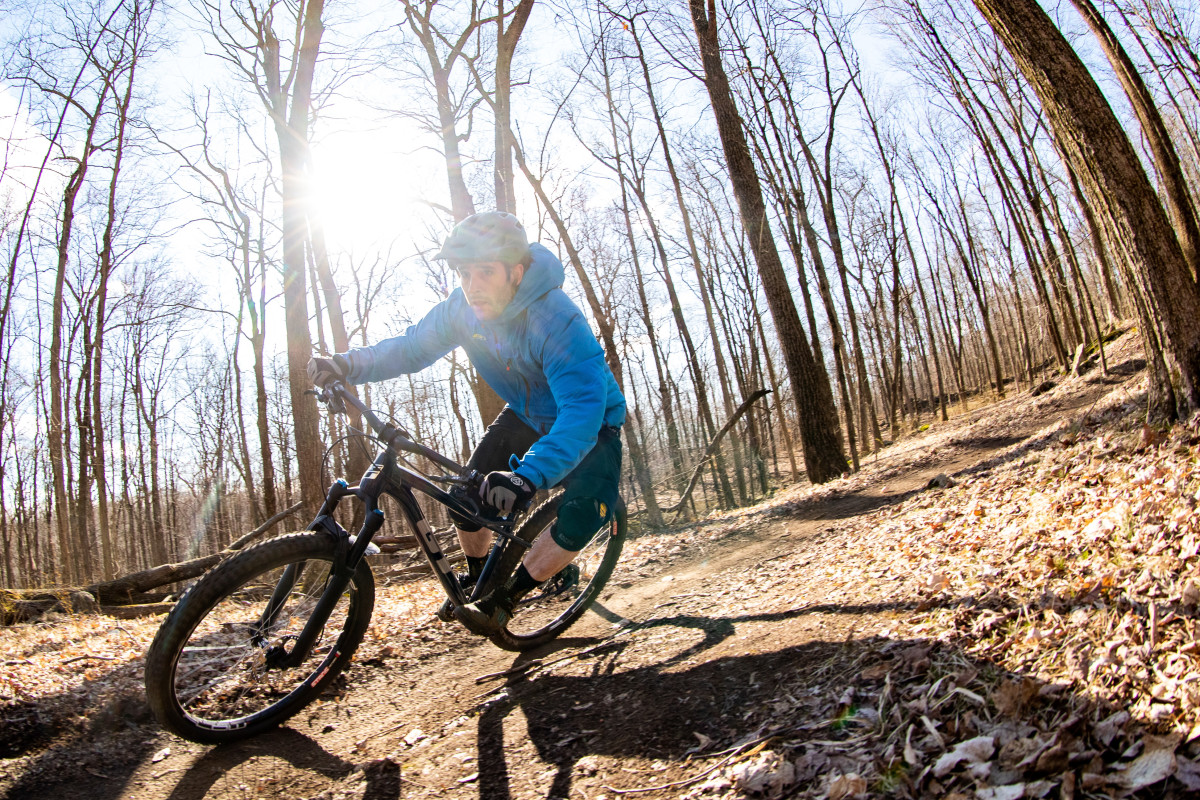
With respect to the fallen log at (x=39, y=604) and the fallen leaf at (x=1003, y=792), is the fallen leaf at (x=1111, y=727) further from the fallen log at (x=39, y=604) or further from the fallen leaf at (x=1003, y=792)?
the fallen log at (x=39, y=604)

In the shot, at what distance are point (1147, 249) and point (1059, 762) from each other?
3238 mm

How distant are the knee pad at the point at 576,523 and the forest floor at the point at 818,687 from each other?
62 cm

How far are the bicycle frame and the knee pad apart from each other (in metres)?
0.23

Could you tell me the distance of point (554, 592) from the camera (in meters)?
3.72

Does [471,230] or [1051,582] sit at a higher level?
[471,230]

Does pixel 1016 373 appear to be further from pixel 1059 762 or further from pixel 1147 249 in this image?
pixel 1059 762

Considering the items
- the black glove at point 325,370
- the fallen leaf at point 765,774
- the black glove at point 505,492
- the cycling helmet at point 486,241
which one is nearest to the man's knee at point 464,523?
the black glove at point 505,492

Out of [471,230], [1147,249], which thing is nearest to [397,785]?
[471,230]

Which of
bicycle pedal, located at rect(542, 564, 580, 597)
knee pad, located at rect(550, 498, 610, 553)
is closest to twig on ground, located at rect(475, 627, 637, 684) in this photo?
bicycle pedal, located at rect(542, 564, 580, 597)

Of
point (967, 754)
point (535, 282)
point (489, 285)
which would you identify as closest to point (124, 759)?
point (489, 285)

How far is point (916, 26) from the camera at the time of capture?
19.4 m

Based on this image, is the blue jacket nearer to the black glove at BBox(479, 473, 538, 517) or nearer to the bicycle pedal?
the black glove at BBox(479, 473, 538, 517)

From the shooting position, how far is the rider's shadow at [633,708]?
2150 millimetres

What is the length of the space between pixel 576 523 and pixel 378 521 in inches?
38.9
